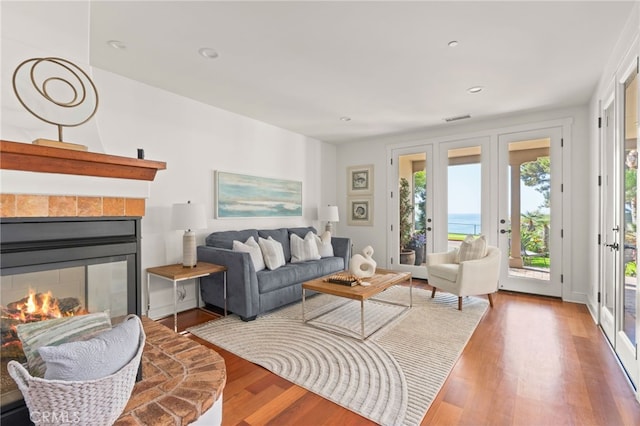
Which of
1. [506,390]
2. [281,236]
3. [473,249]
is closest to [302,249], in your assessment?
[281,236]

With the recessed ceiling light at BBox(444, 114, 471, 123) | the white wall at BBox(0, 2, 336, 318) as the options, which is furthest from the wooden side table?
the recessed ceiling light at BBox(444, 114, 471, 123)

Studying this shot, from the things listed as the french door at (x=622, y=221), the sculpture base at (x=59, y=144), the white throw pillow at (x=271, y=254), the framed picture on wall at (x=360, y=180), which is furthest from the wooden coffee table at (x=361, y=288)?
the framed picture on wall at (x=360, y=180)

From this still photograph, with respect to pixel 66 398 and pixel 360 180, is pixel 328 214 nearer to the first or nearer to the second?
pixel 360 180

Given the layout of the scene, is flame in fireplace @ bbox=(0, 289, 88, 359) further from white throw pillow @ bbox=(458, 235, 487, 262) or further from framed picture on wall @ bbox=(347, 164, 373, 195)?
framed picture on wall @ bbox=(347, 164, 373, 195)

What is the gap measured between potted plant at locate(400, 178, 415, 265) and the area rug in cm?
155

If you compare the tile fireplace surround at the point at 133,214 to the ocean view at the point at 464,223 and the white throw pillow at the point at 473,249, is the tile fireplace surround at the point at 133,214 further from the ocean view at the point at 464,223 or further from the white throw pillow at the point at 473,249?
the ocean view at the point at 464,223

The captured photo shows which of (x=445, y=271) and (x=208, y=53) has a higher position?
(x=208, y=53)

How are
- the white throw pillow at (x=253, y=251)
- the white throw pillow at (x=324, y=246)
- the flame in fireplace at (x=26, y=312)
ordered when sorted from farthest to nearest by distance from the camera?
the white throw pillow at (x=324, y=246) → the white throw pillow at (x=253, y=251) → the flame in fireplace at (x=26, y=312)

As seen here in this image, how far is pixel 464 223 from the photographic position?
4.76m

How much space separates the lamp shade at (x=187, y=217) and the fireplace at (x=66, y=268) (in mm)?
1770

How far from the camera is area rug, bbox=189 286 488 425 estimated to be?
1.92 m

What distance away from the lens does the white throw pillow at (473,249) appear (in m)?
3.84

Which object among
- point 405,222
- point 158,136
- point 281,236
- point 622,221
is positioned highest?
point 158,136

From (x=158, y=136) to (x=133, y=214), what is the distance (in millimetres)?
2273
